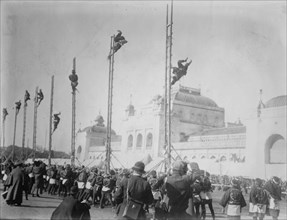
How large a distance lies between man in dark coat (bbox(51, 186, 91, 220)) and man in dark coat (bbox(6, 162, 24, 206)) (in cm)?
577

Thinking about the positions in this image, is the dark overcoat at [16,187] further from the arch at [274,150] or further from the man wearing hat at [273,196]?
the arch at [274,150]

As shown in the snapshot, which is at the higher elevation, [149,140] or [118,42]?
[118,42]

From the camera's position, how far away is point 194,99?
203ft

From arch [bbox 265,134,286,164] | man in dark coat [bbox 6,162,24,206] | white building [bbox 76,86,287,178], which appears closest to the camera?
man in dark coat [bbox 6,162,24,206]

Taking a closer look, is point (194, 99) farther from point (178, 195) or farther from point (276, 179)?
point (178, 195)

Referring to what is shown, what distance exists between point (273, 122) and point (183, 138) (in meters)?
24.1

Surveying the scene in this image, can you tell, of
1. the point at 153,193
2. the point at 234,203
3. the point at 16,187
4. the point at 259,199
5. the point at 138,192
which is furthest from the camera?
the point at 16,187

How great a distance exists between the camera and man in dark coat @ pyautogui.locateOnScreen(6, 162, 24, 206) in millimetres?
10891

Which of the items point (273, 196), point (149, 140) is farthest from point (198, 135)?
point (273, 196)

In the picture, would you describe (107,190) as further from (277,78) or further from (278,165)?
(278,165)

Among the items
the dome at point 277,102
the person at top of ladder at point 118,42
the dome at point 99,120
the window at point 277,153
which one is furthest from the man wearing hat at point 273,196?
the dome at point 99,120

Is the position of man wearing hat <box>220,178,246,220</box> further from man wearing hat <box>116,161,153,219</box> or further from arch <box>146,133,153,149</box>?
arch <box>146,133,153,149</box>

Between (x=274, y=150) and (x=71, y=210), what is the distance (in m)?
29.1

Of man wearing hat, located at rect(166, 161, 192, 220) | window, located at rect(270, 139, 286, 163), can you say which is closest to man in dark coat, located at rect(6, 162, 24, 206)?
man wearing hat, located at rect(166, 161, 192, 220)
